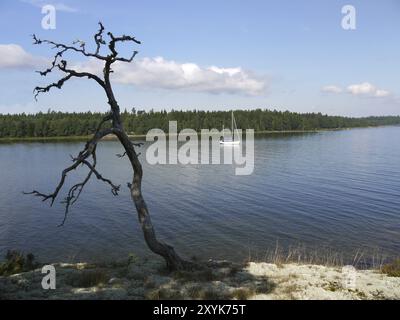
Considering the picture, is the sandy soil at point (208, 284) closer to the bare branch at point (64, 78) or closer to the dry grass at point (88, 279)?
the dry grass at point (88, 279)

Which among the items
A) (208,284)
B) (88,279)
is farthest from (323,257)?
(88,279)

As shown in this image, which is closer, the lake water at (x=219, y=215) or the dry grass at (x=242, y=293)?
the dry grass at (x=242, y=293)

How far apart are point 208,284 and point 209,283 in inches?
6.3

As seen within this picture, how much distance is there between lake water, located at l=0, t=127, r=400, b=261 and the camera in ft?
82.1

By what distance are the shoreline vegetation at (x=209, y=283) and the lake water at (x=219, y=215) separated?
748cm

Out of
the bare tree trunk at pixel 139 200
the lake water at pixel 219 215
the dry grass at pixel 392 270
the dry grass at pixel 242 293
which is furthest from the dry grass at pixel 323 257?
the dry grass at pixel 242 293

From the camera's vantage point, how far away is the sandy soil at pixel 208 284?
1199 cm

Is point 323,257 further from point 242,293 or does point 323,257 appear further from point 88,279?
point 88,279

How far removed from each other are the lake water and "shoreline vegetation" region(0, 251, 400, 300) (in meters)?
7.48

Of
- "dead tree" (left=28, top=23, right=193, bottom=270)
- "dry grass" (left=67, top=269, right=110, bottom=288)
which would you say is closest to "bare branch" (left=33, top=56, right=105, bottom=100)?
"dead tree" (left=28, top=23, right=193, bottom=270)

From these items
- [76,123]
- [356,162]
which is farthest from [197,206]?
[76,123]

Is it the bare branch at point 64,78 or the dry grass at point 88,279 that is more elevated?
the bare branch at point 64,78

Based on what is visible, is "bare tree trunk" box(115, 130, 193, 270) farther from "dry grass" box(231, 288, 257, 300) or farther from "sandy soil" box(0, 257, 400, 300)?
"dry grass" box(231, 288, 257, 300)

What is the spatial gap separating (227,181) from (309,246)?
2622 centimetres
